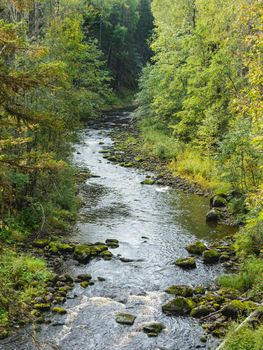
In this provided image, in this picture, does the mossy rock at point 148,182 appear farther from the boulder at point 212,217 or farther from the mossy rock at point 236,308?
the mossy rock at point 236,308

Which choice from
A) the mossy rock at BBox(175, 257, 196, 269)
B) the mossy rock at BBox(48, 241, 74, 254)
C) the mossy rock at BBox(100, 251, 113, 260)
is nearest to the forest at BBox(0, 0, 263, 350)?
the mossy rock at BBox(48, 241, 74, 254)

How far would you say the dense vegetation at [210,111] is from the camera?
15.9 metres

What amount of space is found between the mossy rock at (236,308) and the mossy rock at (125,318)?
2.69 metres

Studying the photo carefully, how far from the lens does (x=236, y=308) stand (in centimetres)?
1156

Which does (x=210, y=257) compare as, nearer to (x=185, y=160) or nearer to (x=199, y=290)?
A: (x=199, y=290)

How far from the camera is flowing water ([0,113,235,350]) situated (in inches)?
418

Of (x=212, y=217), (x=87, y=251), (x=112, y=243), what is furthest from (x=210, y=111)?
(x=87, y=251)

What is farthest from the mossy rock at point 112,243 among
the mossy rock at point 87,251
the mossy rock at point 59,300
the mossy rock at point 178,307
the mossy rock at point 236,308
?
the mossy rock at point 236,308

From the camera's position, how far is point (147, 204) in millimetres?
22719

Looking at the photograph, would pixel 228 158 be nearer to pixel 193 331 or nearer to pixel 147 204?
pixel 147 204

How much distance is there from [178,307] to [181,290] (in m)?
1.14

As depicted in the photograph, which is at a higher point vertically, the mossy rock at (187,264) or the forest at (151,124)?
the forest at (151,124)

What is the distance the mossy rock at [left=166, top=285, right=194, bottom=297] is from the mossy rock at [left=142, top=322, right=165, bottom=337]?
192cm

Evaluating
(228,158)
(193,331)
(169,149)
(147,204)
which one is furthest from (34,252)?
(169,149)
